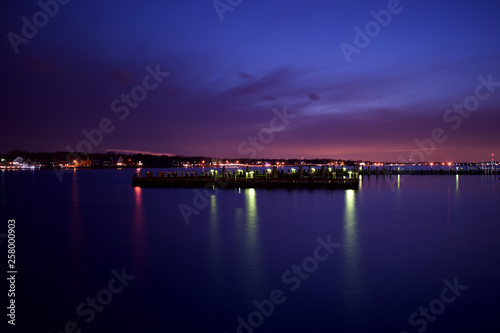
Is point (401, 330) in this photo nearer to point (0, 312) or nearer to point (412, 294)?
point (412, 294)

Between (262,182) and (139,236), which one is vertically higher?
(262,182)

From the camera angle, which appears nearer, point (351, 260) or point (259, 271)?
point (259, 271)

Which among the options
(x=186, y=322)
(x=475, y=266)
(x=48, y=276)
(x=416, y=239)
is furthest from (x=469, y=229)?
(x=48, y=276)

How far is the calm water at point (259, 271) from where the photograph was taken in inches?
340

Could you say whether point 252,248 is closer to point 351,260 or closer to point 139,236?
point 351,260

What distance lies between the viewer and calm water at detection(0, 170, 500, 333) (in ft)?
28.3

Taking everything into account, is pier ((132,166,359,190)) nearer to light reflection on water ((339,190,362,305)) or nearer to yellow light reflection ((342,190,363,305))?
light reflection on water ((339,190,362,305))

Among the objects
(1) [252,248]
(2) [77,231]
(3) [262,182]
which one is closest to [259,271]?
(1) [252,248]

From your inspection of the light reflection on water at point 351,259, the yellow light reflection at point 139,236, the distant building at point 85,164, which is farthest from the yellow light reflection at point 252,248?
the distant building at point 85,164

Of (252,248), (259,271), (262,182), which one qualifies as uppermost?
(262,182)

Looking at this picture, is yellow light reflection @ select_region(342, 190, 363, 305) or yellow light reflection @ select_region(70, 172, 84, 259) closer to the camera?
yellow light reflection @ select_region(342, 190, 363, 305)

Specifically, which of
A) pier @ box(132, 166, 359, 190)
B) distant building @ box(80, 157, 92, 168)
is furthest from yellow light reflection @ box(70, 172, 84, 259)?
distant building @ box(80, 157, 92, 168)

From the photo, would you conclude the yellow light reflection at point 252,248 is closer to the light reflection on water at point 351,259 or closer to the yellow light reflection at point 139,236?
the light reflection on water at point 351,259

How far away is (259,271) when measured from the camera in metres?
11.9
